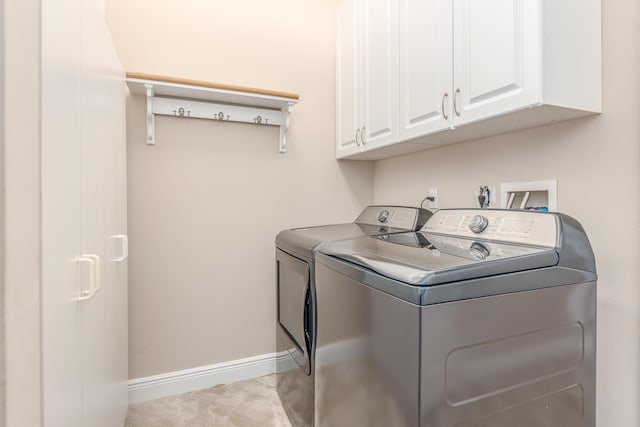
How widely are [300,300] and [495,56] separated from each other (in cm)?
129

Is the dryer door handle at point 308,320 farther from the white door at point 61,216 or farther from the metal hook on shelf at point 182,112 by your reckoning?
the metal hook on shelf at point 182,112

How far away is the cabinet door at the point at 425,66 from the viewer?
139 centimetres

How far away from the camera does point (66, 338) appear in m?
0.79

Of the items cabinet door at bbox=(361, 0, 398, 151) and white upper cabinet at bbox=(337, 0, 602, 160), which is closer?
white upper cabinet at bbox=(337, 0, 602, 160)

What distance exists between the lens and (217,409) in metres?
1.82

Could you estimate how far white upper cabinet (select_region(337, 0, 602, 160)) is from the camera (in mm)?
1053

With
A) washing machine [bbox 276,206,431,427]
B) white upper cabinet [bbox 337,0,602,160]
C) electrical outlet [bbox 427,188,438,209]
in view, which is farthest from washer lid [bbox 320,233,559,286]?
electrical outlet [bbox 427,188,438,209]

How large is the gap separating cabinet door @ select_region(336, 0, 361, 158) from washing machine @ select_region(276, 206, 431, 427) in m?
0.53

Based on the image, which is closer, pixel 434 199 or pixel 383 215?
pixel 434 199

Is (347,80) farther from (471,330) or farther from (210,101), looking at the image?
(471,330)

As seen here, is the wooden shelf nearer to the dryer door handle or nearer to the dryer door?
the dryer door

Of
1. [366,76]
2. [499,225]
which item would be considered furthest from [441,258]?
[366,76]

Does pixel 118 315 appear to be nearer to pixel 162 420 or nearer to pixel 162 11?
pixel 162 420

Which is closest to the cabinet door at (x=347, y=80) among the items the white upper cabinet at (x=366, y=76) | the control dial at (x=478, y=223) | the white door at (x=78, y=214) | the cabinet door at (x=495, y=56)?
the white upper cabinet at (x=366, y=76)
